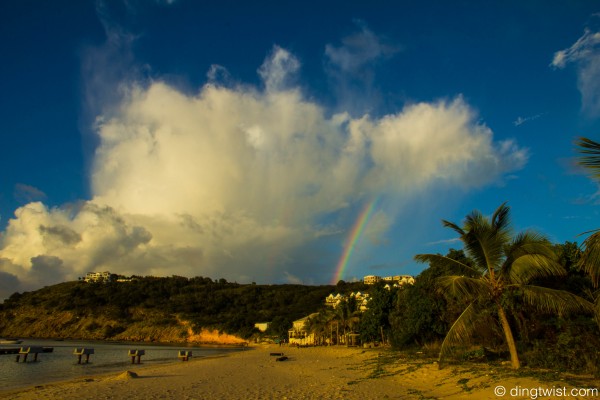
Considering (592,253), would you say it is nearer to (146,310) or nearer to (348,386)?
(348,386)

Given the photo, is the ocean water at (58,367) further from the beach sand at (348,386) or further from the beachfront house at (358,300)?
the beachfront house at (358,300)

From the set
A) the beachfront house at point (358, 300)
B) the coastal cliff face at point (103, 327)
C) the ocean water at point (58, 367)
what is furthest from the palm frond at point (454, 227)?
the coastal cliff face at point (103, 327)

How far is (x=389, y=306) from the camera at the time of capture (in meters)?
37.6

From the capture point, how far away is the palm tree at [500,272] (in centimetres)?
1246

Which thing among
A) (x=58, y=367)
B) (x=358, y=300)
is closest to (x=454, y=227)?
(x=58, y=367)

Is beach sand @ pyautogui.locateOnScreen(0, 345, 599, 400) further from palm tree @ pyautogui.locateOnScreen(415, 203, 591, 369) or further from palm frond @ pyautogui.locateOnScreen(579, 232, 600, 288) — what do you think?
palm frond @ pyautogui.locateOnScreen(579, 232, 600, 288)

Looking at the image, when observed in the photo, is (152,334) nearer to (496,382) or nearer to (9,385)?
(9,385)

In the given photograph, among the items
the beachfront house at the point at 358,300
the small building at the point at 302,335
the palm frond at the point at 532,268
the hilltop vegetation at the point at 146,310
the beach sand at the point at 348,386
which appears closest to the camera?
the beach sand at the point at 348,386

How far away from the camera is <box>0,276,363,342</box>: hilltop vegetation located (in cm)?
9431

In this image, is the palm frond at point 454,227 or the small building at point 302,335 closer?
the palm frond at point 454,227

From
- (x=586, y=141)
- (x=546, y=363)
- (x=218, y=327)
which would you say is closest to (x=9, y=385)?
(x=546, y=363)

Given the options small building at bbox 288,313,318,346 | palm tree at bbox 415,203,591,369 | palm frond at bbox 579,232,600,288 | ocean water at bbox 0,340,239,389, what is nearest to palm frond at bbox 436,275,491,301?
palm tree at bbox 415,203,591,369

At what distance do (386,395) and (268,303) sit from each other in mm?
99079

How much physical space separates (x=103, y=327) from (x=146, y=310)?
11480 millimetres
